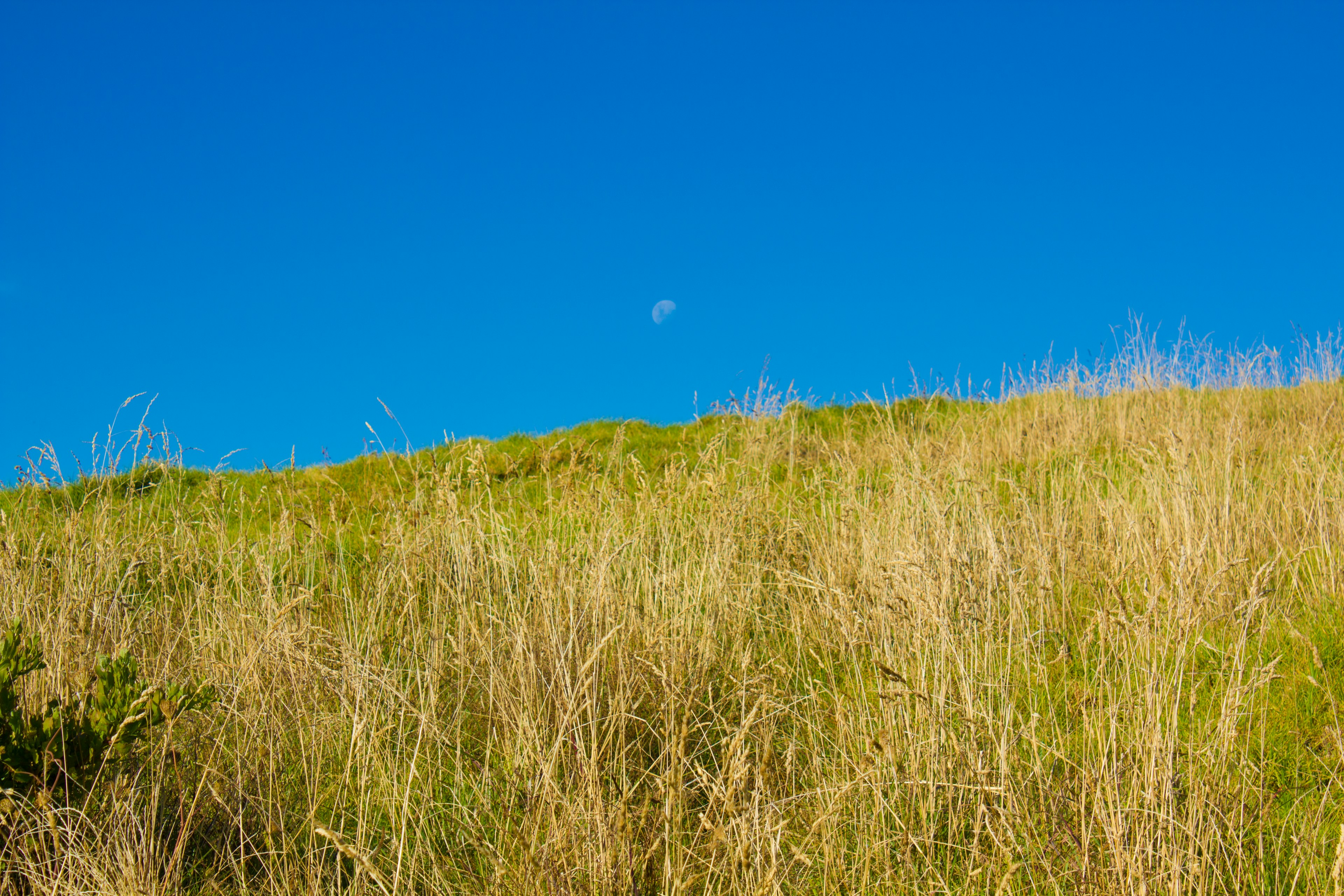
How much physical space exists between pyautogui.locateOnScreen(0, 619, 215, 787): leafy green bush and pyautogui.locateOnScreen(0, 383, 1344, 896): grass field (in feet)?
0.24

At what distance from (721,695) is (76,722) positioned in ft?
7.27

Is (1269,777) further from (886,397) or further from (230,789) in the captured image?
(886,397)

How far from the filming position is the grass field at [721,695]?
221 centimetres

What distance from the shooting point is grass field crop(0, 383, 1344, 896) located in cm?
221

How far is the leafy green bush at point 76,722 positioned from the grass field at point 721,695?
0.24ft

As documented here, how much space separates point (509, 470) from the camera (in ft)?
29.1

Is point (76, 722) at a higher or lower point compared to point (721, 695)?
lower

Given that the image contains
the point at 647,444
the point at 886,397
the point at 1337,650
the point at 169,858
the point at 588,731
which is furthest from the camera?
the point at 647,444

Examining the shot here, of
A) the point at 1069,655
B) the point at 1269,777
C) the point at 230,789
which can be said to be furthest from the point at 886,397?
the point at 230,789

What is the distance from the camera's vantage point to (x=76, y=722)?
2.48m

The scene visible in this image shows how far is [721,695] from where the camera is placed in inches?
136

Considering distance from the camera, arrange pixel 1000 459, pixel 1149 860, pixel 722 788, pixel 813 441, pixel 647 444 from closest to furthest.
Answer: pixel 1149 860, pixel 722 788, pixel 1000 459, pixel 813 441, pixel 647 444

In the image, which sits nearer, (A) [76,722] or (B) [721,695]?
(A) [76,722]

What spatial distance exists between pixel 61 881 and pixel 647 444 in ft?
25.2
